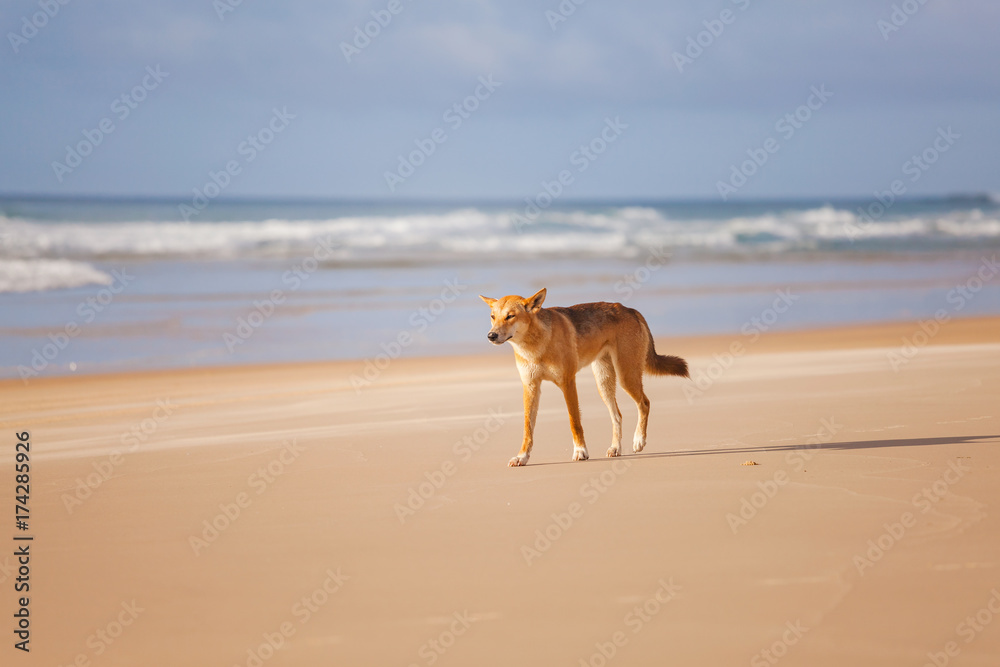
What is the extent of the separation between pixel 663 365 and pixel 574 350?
97 centimetres

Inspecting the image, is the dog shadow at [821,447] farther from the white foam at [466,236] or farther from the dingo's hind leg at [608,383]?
the white foam at [466,236]

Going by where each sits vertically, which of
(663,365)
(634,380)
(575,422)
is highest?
(663,365)

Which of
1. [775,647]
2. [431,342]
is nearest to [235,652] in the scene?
[775,647]

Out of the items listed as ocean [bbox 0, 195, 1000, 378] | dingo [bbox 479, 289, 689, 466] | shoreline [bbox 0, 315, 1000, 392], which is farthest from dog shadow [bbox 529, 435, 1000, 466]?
ocean [bbox 0, 195, 1000, 378]

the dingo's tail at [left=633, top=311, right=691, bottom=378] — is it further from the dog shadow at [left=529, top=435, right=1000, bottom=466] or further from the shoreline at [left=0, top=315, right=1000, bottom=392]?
the shoreline at [left=0, top=315, right=1000, bottom=392]

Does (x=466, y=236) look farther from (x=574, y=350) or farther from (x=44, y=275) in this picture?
(x=574, y=350)

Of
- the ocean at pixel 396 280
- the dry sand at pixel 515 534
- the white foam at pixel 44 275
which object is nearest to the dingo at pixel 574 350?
the dry sand at pixel 515 534

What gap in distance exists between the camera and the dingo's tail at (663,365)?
7121mm

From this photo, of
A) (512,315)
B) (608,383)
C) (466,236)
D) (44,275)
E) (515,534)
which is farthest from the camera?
(466,236)

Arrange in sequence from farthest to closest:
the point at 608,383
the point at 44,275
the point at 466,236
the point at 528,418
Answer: the point at 466,236 → the point at 44,275 → the point at 608,383 → the point at 528,418

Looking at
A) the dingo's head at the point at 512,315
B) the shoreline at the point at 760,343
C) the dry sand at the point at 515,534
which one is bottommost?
the dry sand at the point at 515,534

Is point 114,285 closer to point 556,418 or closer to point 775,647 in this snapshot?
point 556,418

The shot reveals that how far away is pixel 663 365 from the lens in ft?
23.5

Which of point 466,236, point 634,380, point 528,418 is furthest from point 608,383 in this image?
point 466,236
